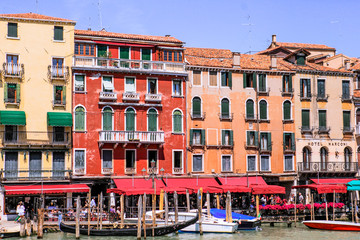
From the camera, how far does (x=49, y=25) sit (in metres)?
45.5

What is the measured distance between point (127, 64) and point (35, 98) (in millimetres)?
7121

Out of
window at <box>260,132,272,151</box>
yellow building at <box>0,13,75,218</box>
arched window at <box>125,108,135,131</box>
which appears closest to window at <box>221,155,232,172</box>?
window at <box>260,132,272,151</box>

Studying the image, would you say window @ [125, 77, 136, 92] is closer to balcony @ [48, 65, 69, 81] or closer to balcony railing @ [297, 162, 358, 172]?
balcony @ [48, 65, 69, 81]

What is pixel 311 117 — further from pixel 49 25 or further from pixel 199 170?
pixel 49 25

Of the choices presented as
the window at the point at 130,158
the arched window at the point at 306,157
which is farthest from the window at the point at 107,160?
the arched window at the point at 306,157

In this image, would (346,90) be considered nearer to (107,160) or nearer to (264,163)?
(264,163)

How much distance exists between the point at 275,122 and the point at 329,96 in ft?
17.8

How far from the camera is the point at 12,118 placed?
141 feet

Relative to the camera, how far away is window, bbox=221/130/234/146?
49.1 metres

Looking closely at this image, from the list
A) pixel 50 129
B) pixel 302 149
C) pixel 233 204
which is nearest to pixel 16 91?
pixel 50 129

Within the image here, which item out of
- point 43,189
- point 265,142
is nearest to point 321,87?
point 265,142

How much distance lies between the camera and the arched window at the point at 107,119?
151ft

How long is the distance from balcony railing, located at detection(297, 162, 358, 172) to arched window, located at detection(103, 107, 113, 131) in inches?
612

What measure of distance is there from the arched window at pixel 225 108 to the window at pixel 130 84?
714 centimetres
